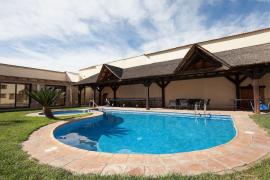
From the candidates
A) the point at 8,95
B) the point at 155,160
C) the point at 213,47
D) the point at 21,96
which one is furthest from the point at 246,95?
the point at 8,95

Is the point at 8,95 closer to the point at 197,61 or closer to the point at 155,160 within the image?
the point at 197,61

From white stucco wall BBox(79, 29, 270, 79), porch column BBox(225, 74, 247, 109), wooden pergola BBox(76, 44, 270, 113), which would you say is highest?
white stucco wall BBox(79, 29, 270, 79)

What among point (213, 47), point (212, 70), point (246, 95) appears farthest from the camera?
point (213, 47)

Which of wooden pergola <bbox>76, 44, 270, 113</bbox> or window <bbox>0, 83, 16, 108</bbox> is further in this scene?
window <bbox>0, 83, 16, 108</bbox>

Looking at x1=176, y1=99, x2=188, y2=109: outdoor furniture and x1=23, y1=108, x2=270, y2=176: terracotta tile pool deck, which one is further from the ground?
x1=176, y1=99, x2=188, y2=109: outdoor furniture

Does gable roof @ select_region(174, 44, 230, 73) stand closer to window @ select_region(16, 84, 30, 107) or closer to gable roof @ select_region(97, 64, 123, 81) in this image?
gable roof @ select_region(97, 64, 123, 81)

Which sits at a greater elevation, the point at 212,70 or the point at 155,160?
the point at 212,70

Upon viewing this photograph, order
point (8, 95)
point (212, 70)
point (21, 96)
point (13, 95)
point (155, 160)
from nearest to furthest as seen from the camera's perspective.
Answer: point (155, 160) → point (212, 70) → point (8, 95) → point (13, 95) → point (21, 96)

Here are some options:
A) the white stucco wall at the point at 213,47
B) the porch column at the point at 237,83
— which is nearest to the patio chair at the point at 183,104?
the porch column at the point at 237,83

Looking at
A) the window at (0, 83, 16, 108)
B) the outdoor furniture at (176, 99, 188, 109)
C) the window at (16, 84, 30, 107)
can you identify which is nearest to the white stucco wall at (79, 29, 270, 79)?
the outdoor furniture at (176, 99, 188, 109)

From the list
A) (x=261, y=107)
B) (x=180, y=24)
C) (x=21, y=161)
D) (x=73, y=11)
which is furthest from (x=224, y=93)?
(x=21, y=161)

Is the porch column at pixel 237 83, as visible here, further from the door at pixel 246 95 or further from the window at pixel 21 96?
the window at pixel 21 96

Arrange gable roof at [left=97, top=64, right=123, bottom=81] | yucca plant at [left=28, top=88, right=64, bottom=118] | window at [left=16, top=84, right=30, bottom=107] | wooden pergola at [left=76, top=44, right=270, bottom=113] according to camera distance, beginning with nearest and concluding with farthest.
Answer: wooden pergola at [left=76, top=44, right=270, bottom=113], yucca plant at [left=28, top=88, right=64, bottom=118], gable roof at [left=97, top=64, right=123, bottom=81], window at [left=16, top=84, right=30, bottom=107]

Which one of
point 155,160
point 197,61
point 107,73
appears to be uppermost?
point 197,61
